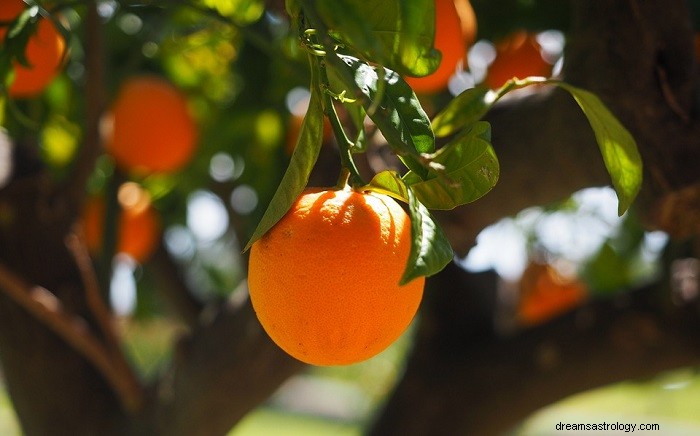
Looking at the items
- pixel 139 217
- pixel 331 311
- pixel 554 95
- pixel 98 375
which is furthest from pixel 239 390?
pixel 331 311

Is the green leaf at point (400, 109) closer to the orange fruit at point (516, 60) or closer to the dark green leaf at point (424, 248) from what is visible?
the dark green leaf at point (424, 248)

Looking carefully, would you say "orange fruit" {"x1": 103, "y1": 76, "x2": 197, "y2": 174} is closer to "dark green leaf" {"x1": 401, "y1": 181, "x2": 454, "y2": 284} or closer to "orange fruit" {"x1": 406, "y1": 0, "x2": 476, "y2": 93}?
"orange fruit" {"x1": 406, "y1": 0, "x2": 476, "y2": 93}

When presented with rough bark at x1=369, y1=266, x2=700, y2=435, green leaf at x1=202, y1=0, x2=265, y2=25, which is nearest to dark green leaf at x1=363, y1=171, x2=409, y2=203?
green leaf at x1=202, y1=0, x2=265, y2=25

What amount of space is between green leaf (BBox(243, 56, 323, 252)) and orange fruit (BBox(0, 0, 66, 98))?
1.23 ft

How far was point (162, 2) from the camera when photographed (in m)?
0.66

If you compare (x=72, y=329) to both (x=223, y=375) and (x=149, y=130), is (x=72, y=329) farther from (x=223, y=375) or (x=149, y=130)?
(x=149, y=130)

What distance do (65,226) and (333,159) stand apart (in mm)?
509

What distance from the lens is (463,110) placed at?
1.91 feet

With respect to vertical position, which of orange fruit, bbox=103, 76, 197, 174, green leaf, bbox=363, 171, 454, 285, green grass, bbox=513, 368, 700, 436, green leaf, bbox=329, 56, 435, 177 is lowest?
green grass, bbox=513, 368, 700, 436

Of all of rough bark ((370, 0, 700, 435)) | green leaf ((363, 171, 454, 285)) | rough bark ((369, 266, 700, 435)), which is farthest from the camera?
rough bark ((369, 266, 700, 435))

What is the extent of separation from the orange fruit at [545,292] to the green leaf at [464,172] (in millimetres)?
1363

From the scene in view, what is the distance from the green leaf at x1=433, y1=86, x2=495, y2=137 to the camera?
579mm

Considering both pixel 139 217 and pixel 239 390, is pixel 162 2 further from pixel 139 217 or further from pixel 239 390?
pixel 139 217

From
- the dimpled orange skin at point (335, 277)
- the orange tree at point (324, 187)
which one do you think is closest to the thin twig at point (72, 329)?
the orange tree at point (324, 187)
